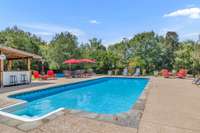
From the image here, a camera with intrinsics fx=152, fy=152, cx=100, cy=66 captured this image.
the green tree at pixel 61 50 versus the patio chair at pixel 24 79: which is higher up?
the green tree at pixel 61 50

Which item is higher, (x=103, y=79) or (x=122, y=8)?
(x=122, y=8)

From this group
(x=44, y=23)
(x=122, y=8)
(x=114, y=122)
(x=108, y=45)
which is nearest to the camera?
(x=114, y=122)

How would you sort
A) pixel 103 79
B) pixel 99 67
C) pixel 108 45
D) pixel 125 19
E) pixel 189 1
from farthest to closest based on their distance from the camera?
1. pixel 108 45
2. pixel 99 67
3. pixel 125 19
4. pixel 103 79
5. pixel 189 1

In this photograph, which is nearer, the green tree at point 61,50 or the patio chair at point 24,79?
the patio chair at point 24,79

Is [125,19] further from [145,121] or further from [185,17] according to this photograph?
[145,121]

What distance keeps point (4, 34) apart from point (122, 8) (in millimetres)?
17204

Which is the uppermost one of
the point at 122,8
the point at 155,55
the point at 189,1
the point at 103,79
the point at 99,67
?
the point at 122,8

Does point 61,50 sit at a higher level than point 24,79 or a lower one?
higher

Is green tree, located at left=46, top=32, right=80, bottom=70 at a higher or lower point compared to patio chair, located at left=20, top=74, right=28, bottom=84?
higher

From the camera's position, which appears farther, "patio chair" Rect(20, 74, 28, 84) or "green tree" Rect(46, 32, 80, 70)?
"green tree" Rect(46, 32, 80, 70)

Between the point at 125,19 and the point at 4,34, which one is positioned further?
the point at 4,34

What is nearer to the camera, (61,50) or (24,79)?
(24,79)

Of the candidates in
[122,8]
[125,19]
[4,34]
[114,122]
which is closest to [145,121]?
[114,122]

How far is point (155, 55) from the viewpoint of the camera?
22594mm
